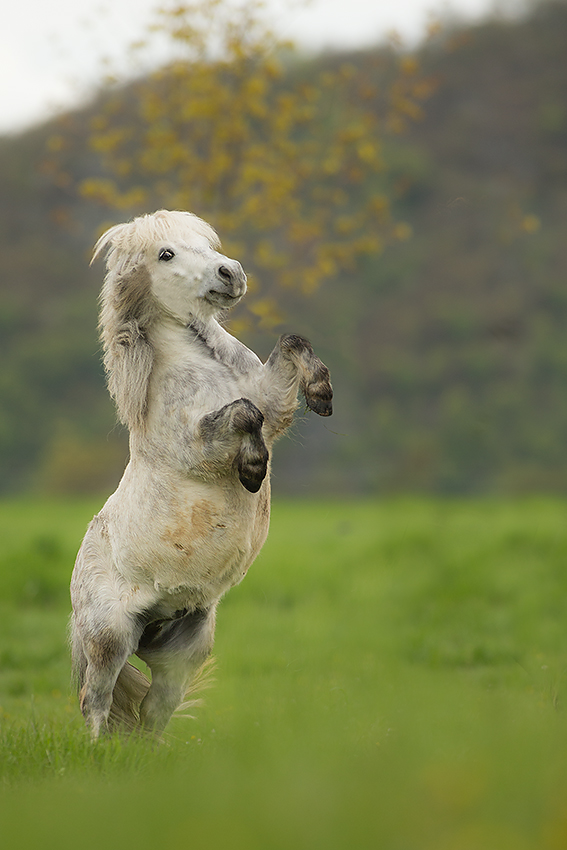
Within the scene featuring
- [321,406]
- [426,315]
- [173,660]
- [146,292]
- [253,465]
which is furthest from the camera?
[426,315]

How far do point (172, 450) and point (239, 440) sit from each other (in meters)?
0.37

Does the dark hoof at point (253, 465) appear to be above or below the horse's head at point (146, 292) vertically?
below

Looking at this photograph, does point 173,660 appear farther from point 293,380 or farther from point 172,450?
point 293,380

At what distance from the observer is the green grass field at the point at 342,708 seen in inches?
78.1

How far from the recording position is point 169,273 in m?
3.73

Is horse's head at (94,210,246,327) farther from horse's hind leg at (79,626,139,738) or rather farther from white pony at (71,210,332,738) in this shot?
horse's hind leg at (79,626,139,738)

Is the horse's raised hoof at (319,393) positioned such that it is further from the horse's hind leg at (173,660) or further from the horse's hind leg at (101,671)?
the horse's hind leg at (101,671)

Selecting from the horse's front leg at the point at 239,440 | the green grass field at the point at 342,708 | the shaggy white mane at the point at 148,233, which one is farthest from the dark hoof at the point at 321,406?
the green grass field at the point at 342,708

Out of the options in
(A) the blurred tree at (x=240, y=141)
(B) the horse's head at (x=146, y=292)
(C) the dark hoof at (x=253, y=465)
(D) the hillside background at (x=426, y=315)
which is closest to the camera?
(C) the dark hoof at (x=253, y=465)

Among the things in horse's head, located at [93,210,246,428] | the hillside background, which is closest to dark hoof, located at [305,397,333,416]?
the hillside background

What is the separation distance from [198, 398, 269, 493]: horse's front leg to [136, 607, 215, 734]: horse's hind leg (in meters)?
0.84

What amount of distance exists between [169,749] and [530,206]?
21166 millimetres

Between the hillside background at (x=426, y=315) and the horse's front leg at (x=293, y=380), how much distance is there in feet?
0.90

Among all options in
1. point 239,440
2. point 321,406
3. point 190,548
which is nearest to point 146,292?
point 239,440
